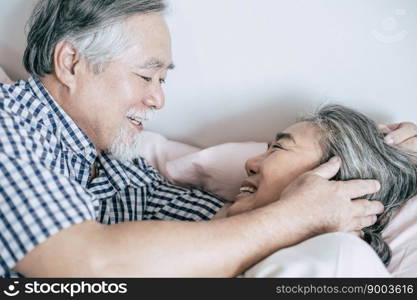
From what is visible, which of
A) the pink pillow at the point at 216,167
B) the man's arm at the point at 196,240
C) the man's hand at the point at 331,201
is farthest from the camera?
the pink pillow at the point at 216,167

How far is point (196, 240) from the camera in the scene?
1.10 meters

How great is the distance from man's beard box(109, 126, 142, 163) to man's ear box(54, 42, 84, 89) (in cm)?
22

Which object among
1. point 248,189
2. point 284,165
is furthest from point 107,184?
point 284,165

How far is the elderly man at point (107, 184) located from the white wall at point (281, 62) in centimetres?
24

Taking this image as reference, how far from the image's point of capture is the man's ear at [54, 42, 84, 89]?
1.49 metres

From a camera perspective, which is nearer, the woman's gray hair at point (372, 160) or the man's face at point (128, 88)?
the woman's gray hair at point (372, 160)

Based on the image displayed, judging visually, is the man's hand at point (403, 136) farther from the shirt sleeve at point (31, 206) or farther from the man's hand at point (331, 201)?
the shirt sleeve at point (31, 206)

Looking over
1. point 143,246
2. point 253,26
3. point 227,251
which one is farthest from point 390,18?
point 143,246

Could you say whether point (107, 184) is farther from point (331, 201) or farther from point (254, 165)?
point (331, 201)

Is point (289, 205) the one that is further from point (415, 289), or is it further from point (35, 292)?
point (35, 292)

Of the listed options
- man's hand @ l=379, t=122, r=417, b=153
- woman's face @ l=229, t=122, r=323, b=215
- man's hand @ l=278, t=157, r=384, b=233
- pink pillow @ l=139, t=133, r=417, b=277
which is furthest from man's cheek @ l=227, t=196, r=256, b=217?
man's hand @ l=379, t=122, r=417, b=153

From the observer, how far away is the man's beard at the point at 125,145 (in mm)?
1599

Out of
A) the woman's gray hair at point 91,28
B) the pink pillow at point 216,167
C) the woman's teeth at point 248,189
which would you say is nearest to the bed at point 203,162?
the pink pillow at point 216,167

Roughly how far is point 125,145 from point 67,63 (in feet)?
1.03
